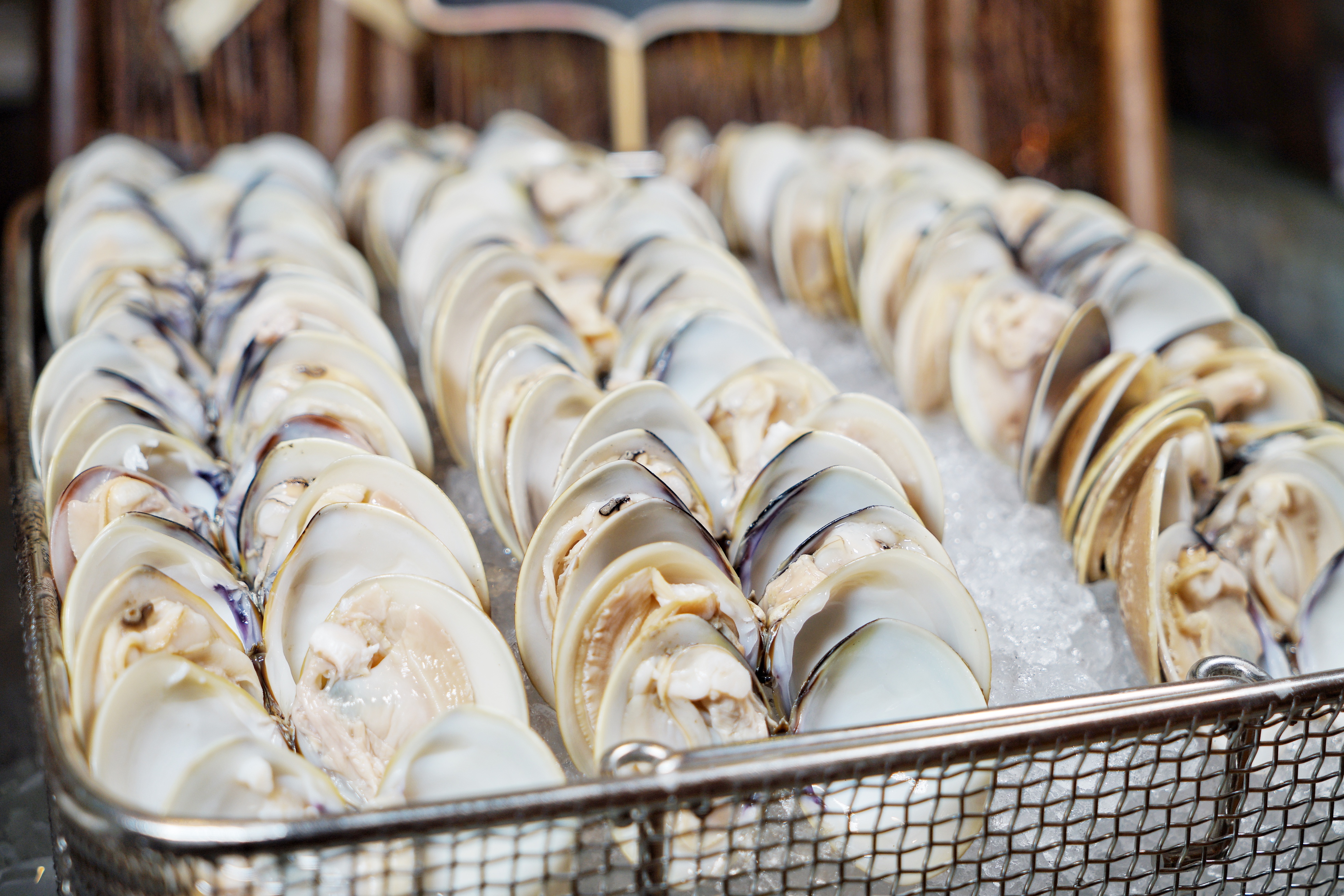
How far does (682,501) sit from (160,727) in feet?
1.11

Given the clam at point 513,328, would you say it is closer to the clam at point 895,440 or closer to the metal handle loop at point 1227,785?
the clam at point 895,440

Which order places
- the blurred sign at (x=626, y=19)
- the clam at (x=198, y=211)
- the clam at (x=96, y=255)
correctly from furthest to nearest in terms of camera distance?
the blurred sign at (x=626, y=19) < the clam at (x=198, y=211) < the clam at (x=96, y=255)

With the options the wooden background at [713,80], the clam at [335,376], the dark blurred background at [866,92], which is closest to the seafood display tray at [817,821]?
the clam at [335,376]

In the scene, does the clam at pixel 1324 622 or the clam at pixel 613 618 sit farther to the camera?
the clam at pixel 1324 622

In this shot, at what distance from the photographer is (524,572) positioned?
2.01ft

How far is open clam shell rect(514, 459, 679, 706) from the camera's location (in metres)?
0.61

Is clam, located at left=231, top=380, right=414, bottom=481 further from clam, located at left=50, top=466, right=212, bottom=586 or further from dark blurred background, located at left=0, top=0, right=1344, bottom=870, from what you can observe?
dark blurred background, located at left=0, top=0, right=1344, bottom=870

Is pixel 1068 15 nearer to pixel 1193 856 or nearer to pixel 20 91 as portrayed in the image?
pixel 1193 856

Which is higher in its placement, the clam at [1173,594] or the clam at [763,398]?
the clam at [763,398]

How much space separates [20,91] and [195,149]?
1451 millimetres

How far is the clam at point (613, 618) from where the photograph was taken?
21.5 inches

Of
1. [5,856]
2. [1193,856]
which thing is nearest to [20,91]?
[5,856]

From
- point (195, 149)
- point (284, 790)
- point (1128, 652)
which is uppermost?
point (195, 149)

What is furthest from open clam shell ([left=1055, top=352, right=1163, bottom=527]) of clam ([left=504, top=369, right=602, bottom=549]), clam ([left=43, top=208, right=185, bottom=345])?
clam ([left=43, top=208, right=185, bottom=345])
